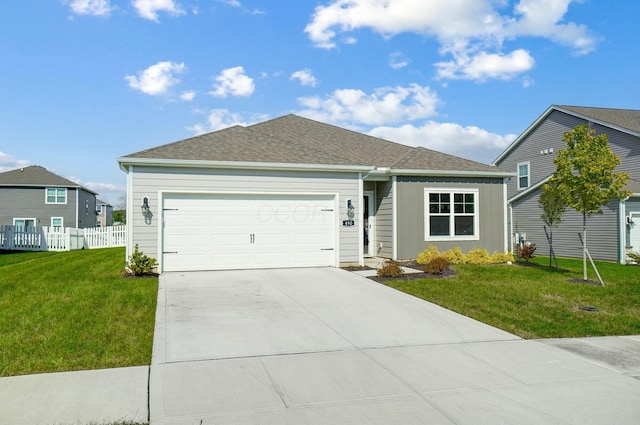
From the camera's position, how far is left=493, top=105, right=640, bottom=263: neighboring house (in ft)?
59.7

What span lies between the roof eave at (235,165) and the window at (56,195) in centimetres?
2759

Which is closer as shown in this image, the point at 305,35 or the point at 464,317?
the point at 464,317

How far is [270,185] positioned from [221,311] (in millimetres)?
5653

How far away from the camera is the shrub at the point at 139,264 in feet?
37.8

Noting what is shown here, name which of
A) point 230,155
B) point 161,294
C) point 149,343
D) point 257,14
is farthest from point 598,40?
point 149,343

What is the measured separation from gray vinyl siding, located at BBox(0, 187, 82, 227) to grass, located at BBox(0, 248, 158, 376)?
26.4 meters

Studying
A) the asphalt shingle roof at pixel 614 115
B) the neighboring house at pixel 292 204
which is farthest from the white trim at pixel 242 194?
the asphalt shingle roof at pixel 614 115

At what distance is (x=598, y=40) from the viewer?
1639 cm

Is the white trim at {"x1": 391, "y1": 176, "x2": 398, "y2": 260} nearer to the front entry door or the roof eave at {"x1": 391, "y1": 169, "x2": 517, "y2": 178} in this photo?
the roof eave at {"x1": 391, "y1": 169, "x2": 517, "y2": 178}

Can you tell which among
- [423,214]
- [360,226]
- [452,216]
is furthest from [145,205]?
[452,216]

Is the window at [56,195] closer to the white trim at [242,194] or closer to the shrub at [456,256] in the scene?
the white trim at [242,194]

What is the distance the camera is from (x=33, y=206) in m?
35.4

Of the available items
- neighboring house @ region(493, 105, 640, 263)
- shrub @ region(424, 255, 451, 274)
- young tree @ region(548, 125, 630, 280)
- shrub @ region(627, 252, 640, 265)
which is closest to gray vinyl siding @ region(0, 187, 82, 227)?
neighboring house @ region(493, 105, 640, 263)

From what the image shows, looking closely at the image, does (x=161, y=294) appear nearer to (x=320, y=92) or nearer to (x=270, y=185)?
(x=270, y=185)
